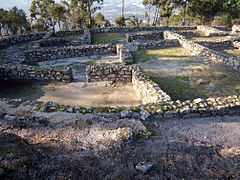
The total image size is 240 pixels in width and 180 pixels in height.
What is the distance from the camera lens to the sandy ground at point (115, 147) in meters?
5.18

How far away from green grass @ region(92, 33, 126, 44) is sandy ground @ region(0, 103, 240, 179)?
1467 centimetres

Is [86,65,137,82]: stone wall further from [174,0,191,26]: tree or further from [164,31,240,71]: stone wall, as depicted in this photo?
[174,0,191,26]: tree

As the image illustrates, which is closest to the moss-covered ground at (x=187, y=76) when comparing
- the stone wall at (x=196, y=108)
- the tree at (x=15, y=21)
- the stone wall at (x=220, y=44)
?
the stone wall at (x=196, y=108)

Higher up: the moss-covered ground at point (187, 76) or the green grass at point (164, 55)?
the green grass at point (164, 55)

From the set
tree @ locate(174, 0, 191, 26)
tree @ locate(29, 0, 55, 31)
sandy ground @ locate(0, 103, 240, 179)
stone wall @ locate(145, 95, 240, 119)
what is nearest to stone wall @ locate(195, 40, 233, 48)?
stone wall @ locate(145, 95, 240, 119)

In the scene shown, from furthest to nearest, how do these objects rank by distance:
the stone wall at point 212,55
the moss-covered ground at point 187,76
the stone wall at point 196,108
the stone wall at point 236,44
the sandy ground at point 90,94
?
the stone wall at point 236,44 → the stone wall at point 212,55 → the moss-covered ground at point 187,76 → the sandy ground at point 90,94 → the stone wall at point 196,108

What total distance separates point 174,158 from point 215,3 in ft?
104

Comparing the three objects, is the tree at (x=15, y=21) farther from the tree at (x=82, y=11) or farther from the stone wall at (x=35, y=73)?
the stone wall at (x=35, y=73)

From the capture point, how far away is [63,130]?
686 centimetres

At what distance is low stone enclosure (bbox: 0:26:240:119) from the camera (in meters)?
7.71

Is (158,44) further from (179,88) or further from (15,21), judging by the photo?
(15,21)

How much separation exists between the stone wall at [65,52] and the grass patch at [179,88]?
5.45 metres

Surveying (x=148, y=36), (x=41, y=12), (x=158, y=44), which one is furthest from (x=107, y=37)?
(x=41, y=12)

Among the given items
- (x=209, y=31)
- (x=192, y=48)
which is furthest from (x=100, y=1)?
(x=192, y=48)
